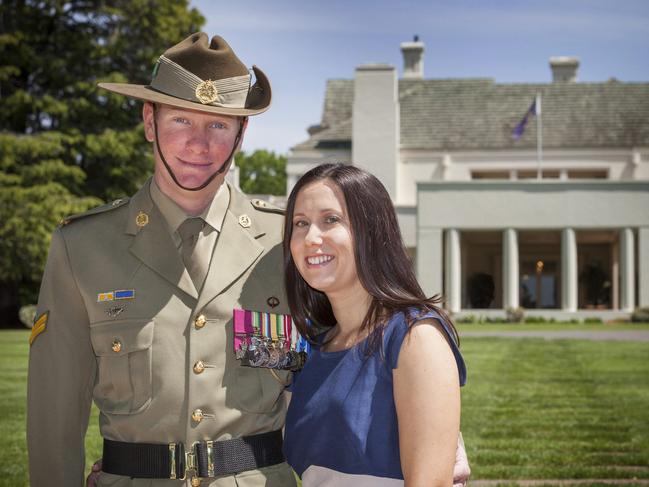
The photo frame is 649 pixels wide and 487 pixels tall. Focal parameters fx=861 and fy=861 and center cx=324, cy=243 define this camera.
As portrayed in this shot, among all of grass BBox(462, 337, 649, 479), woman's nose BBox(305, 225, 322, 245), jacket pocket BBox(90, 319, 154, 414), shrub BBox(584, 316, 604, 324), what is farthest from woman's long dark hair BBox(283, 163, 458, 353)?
shrub BBox(584, 316, 604, 324)

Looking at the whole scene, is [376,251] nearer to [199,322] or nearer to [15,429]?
[199,322]

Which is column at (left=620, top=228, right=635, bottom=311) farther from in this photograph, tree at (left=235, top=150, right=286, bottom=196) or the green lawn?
tree at (left=235, top=150, right=286, bottom=196)

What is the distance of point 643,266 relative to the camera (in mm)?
36062

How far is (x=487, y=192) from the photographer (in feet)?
121

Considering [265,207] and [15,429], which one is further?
[15,429]

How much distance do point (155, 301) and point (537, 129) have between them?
42.2 metres

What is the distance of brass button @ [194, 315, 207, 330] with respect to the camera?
9.96ft

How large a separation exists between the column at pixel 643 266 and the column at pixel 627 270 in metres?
0.30

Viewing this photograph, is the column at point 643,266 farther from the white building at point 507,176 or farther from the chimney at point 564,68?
the chimney at point 564,68

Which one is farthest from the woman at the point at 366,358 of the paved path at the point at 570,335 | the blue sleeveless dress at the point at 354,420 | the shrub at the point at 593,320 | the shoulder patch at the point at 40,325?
the shrub at the point at 593,320

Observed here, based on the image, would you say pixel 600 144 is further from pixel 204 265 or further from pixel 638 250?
pixel 204 265

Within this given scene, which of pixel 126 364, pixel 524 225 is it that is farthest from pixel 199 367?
pixel 524 225

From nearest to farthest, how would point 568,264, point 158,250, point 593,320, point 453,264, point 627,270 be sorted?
point 158,250 → point 593,320 → point 627,270 → point 568,264 → point 453,264

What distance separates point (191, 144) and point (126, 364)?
0.81m
